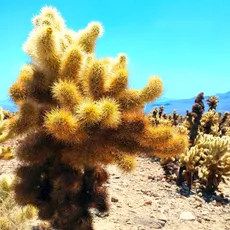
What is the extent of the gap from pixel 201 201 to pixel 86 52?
4.03 metres

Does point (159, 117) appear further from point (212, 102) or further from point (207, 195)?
point (207, 195)

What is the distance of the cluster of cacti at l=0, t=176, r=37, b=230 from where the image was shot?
406 cm

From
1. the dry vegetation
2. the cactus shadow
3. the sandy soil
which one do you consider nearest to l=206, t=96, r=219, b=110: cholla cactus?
the sandy soil

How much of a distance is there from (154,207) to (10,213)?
2387 millimetres

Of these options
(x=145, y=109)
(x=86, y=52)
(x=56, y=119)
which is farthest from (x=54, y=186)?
(x=86, y=52)

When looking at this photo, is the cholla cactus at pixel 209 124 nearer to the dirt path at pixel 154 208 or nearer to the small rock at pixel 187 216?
the dirt path at pixel 154 208

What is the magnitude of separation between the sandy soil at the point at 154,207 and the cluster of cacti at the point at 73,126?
5.20 feet

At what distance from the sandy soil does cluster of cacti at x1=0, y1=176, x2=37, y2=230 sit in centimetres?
104

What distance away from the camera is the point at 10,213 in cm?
435

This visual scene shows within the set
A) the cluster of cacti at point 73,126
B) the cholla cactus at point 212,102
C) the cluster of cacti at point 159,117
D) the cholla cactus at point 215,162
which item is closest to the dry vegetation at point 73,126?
the cluster of cacti at point 73,126

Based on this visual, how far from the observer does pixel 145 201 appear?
5.97 meters

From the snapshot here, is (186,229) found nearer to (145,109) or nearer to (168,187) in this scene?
(168,187)

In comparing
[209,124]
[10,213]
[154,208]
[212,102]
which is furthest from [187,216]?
[212,102]

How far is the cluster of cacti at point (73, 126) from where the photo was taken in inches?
114
